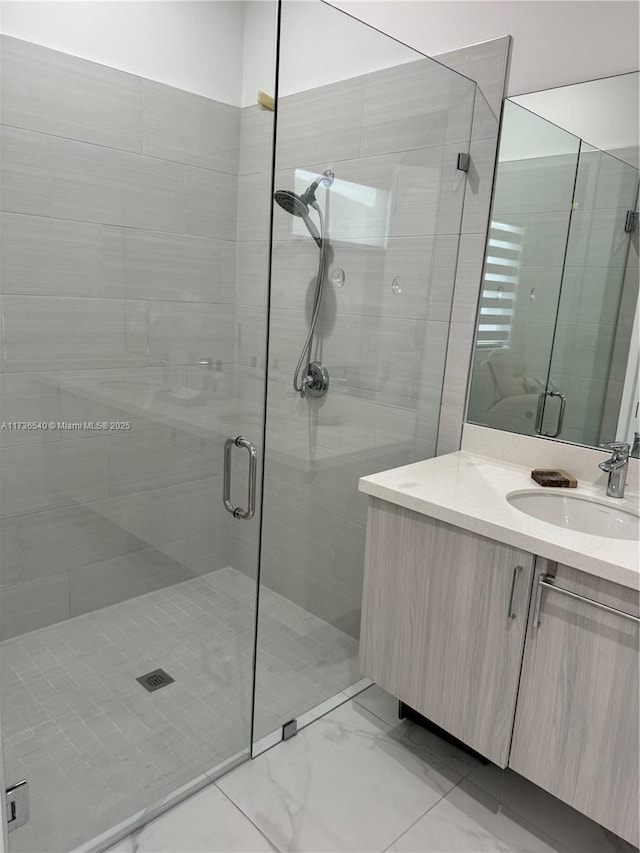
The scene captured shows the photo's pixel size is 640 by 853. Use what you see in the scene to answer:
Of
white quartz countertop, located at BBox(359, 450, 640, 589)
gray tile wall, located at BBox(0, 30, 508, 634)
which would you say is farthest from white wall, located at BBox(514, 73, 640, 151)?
white quartz countertop, located at BBox(359, 450, 640, 589)

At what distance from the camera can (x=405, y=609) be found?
1828 mm

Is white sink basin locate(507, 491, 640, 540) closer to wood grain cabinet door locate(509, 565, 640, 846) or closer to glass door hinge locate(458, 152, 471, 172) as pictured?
wood grain cabinet door locate(509, 565, 640, 846)

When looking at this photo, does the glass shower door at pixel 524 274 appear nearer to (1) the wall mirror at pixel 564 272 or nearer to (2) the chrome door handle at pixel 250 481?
(1) the wall mirror at pixel 564 272

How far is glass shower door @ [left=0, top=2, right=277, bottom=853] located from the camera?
1.78m

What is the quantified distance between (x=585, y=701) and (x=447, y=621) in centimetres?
40

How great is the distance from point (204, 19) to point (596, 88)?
4.47 ft

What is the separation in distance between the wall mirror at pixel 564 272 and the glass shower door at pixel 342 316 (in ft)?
0.60

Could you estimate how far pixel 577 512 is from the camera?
181 centimetres

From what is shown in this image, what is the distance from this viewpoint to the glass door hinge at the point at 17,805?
1512 mm

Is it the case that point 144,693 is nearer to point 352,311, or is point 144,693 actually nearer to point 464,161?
point 352,311

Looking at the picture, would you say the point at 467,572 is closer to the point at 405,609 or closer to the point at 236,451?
A: the point at 405,609

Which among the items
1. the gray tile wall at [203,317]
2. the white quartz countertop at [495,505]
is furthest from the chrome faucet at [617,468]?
the gray tile wall at [203,317]

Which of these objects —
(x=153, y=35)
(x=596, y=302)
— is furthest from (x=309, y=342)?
(x=153, y=35)

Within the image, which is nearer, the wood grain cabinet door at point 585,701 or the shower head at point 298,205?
the wood grain cabinet door at point 585,701
